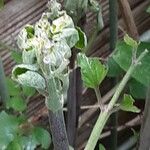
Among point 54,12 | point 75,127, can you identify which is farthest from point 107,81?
point 54,12

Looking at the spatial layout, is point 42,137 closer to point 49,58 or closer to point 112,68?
point 112,68

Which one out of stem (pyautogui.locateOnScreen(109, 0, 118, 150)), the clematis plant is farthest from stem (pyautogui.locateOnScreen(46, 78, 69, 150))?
stem (pyautogui.locateOnScreen(109, 0, 118, 150))

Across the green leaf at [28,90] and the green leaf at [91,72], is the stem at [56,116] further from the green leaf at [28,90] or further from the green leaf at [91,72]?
the green leaf at [28,90]

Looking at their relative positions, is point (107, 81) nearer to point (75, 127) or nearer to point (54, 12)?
point (75, 127)

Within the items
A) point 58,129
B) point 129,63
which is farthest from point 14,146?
point 58,129

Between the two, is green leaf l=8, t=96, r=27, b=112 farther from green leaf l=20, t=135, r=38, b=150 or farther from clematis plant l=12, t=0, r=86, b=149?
clematis plant l=12, t=0, r=86, b=149

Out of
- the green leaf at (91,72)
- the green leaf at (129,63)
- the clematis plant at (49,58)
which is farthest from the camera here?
the green leaf at (129,63)

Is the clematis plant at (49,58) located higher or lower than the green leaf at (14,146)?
higher

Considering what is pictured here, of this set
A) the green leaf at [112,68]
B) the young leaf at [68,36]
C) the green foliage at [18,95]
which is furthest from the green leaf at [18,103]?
the young leaf at [68,36]
